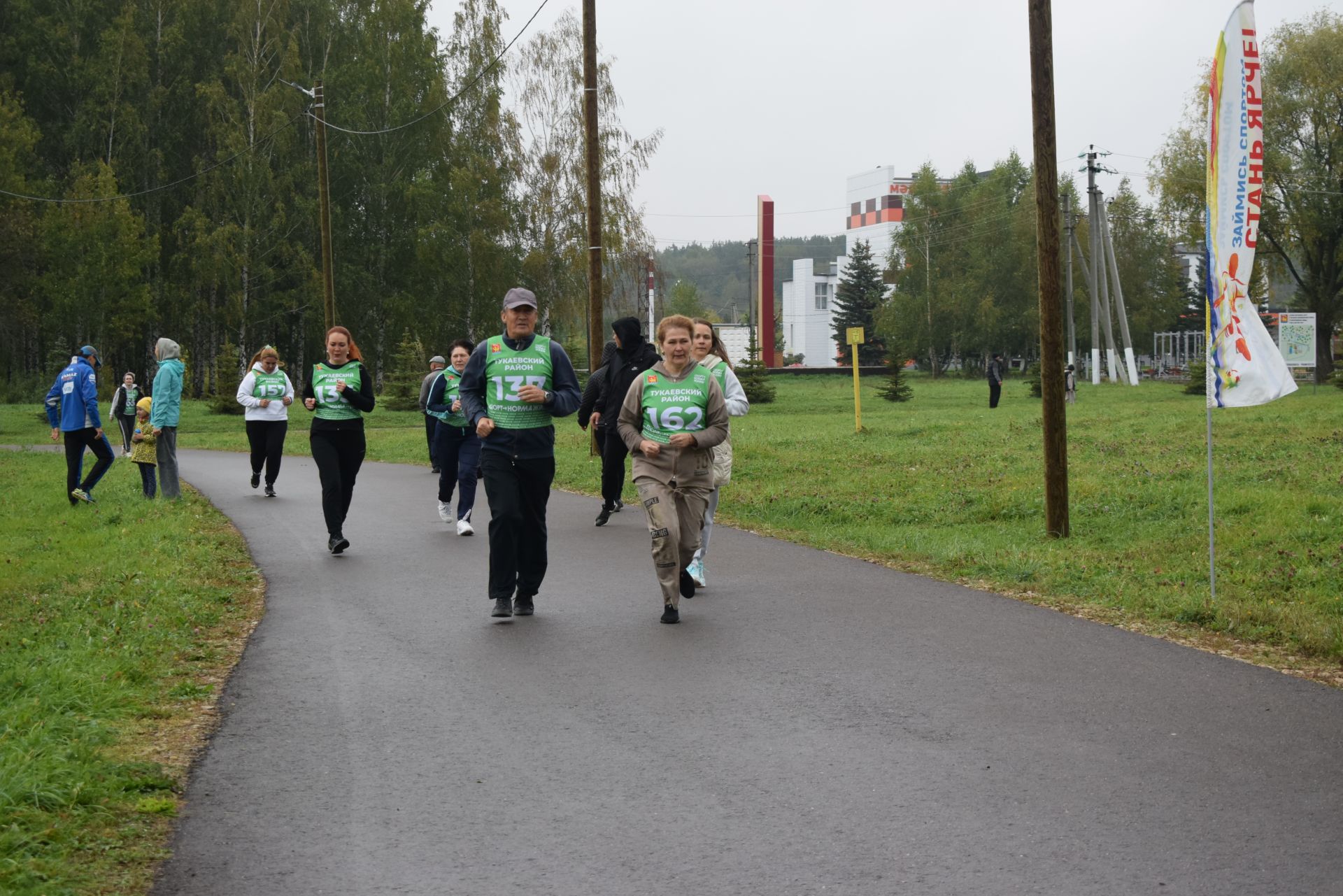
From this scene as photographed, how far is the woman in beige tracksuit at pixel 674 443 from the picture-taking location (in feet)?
27.3

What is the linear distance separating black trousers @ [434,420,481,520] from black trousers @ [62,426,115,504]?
170 inches

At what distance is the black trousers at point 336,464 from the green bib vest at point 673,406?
417 centimetres

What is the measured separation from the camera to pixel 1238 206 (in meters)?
8.55

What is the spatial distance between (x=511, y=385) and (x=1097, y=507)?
7.12 m

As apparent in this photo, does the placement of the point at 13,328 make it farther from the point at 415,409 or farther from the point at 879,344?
the point at 879,344

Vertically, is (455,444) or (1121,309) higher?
(1121,309)

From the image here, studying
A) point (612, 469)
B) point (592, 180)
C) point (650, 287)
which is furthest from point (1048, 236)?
point (650, 287)

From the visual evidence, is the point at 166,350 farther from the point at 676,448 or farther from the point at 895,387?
the point at 895,387

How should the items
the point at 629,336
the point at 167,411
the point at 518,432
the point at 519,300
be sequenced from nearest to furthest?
the point at 519,300
the point at 518,432
the point at 629,336
the point at 167,411

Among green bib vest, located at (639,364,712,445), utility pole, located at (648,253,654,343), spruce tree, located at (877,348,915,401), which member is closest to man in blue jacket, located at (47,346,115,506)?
green bib vest, located at (639,364,712,445)

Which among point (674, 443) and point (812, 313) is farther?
point (812, 313)

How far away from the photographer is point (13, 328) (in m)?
47.2

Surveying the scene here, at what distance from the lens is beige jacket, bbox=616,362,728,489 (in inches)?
332

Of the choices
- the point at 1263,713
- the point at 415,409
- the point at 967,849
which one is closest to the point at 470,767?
the point at 967,849
